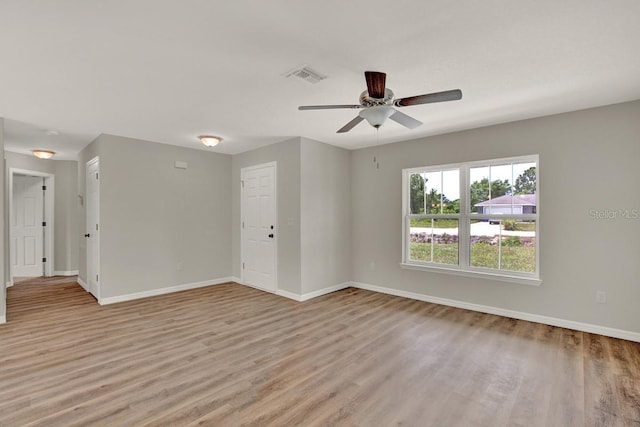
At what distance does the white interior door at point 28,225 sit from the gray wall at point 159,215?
5.93 ft

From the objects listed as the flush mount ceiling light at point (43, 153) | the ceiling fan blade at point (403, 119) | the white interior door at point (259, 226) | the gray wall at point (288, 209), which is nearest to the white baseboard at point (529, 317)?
the gray wall at point (288, 209)

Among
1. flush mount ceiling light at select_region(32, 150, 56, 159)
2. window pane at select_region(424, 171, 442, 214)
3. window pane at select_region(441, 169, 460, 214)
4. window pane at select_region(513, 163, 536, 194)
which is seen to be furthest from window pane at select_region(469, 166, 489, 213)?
flush mount ceiling light at select_region(32, 150, 56, 159)

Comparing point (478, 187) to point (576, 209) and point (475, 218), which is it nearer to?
point (475, 218)

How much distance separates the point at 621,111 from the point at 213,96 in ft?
13.7

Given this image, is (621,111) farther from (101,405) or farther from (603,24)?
(101,405)

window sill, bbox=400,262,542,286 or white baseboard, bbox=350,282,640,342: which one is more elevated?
window sill, bbox=400,262,542,286

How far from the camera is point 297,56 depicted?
2.25 m

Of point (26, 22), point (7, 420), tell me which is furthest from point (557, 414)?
Result: point (26, 22)

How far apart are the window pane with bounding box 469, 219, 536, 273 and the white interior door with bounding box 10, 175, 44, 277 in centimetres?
813

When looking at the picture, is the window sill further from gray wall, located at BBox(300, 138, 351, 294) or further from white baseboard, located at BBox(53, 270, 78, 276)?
white baseboard, located at BBox(53, 270, 78, 276)

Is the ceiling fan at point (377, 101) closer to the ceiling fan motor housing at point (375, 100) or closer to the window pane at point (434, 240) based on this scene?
the ceiling fan motor housing at point (375, 100)

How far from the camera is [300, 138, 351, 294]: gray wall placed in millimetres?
4688

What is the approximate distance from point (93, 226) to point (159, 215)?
0.93 m

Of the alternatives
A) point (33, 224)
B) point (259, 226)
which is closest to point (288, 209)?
point (259, 226)
